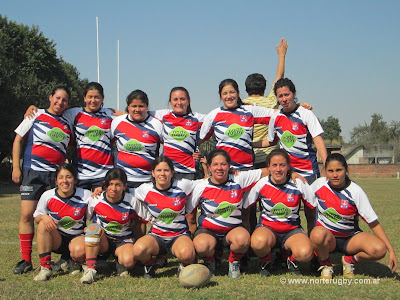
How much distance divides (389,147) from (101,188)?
54236 millimetres

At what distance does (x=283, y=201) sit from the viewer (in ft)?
14.7

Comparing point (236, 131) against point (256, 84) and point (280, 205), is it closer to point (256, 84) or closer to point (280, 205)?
point (256, 84)

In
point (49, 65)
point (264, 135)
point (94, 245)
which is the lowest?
point (94, 245)

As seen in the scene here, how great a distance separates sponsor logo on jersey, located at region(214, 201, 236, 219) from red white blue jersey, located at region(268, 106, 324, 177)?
0.98 meters

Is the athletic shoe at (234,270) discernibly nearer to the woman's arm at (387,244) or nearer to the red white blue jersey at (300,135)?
the red white blue jersey at (300,135)

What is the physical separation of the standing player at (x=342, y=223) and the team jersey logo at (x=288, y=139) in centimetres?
57

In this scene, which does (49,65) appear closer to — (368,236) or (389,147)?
(368,236)

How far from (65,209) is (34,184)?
0.55 meters

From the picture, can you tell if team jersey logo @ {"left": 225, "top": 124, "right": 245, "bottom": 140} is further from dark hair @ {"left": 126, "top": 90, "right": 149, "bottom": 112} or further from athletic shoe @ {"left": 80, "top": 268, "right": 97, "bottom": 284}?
athletic shoe @ {"left": 80, "top": 268, "right": 97, "bottom": 284}

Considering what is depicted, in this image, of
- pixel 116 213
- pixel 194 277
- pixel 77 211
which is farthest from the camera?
pixel 77 211

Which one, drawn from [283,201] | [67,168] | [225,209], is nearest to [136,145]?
[67,168]

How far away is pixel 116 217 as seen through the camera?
→ 4.55m

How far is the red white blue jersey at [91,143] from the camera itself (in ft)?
16.4

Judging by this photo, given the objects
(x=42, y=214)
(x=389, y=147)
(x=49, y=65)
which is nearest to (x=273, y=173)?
(x=42, y=214)
